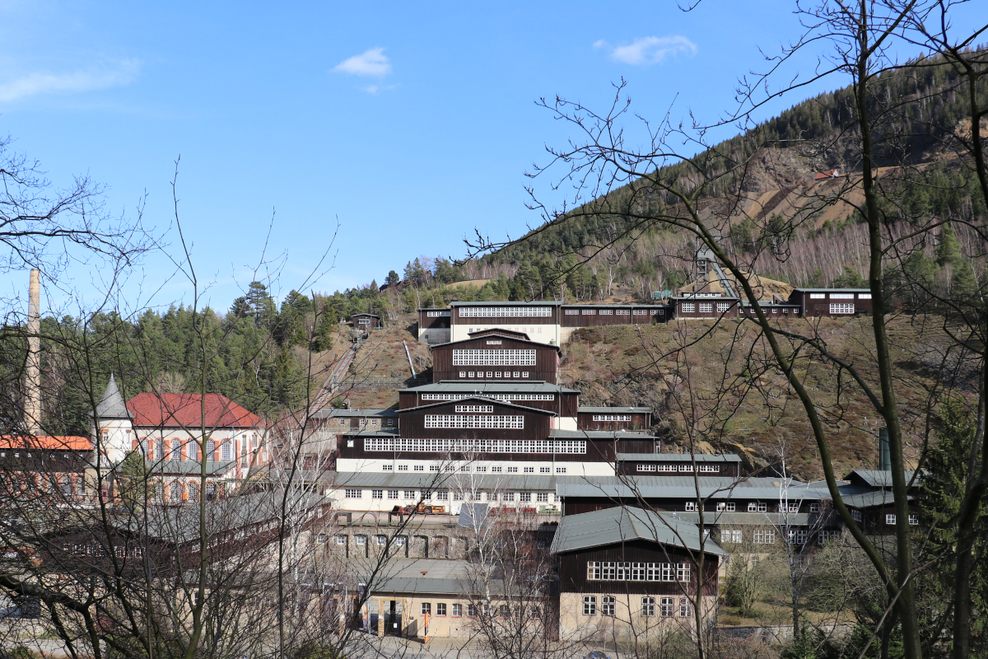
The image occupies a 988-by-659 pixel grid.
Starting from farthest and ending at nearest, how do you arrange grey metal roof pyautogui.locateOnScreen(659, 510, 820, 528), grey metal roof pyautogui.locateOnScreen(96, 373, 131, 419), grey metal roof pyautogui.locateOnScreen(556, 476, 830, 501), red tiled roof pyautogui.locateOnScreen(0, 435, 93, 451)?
grey metal roof pyautogui.locateOnScreen(556, 476, 830, 501), grey metal roof pyautogui.locateOnScreen(659, 510, 820, 528), red tiled roof pyautogui.locateOnScreen(0, 435, 93, 451), grey metal roof pyautogui.locateOnScreen(96, 373, 131, 419)

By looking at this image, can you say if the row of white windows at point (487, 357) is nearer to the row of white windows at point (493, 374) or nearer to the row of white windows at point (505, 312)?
the row of white windows at point (493, 374)

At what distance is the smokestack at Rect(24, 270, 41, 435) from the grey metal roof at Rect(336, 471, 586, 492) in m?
32.8

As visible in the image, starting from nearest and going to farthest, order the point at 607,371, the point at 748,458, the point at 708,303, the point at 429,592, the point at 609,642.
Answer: the point at 609,642 < the point at 429,592 < the point at 748,458 < the point at 607,371 < the point at 708,303

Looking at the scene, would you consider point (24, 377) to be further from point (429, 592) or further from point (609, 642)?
point (429, 592)

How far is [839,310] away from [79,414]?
230 feet

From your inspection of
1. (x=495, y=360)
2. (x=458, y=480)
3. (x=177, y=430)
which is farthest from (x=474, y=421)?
(x=177, y=430)

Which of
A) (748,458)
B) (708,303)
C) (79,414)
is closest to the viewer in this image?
(79,414)

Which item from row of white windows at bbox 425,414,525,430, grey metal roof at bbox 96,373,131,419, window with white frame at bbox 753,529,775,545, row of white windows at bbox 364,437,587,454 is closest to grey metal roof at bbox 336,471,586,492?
row of white windows at bbox 364,437,587,454

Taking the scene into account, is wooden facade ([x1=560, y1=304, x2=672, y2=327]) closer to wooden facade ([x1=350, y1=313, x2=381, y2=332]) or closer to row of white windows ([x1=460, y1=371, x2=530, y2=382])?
row of white windows ([x1=460, y1=371, x2=530, y2=382])

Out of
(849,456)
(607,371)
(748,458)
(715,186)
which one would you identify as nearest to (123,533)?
(715,186)

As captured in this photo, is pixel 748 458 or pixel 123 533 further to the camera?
pixel 748 458

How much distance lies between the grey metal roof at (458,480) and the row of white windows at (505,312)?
85.5 ft

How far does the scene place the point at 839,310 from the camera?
65.4 m

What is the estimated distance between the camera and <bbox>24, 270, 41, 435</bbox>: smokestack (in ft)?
17.8
